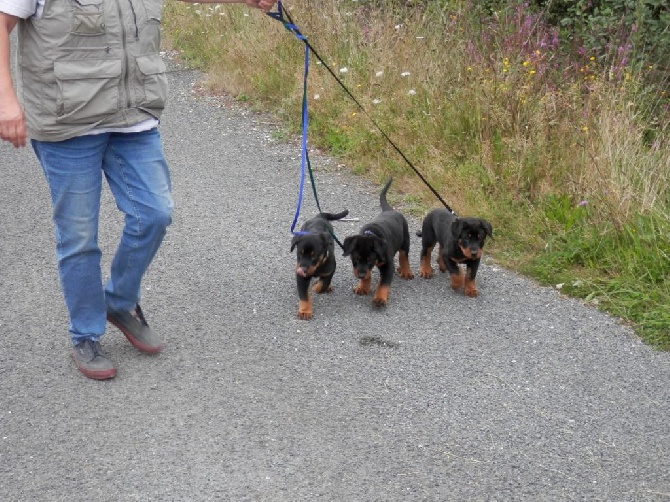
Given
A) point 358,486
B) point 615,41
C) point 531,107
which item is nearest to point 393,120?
point 531,107

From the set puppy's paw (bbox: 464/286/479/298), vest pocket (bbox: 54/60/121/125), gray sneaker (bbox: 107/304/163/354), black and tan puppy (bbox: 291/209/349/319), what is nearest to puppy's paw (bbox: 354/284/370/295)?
black and tan puppy (bbox: 291/209/349/319)

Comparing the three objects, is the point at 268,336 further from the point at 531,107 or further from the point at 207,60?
the point at 207,60

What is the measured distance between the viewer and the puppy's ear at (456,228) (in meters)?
5.16

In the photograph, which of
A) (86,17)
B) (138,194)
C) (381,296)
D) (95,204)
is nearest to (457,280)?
(381,296)

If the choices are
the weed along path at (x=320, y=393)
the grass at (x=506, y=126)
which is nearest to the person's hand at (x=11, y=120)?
the weed along path at (x=320, y=393)

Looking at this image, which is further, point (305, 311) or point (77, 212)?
point (305, 311)

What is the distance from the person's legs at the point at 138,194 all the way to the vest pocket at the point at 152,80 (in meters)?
0.16

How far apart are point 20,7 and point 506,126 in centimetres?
407

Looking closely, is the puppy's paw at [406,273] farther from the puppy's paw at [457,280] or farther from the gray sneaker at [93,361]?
the gray sneaker at [93,361]

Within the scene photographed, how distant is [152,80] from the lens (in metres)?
3.88

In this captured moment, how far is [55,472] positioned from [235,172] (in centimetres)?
427

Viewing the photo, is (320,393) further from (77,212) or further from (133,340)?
(77,212)

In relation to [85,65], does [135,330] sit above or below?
below

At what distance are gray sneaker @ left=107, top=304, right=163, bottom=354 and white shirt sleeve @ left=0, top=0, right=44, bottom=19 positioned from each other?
1.51m
